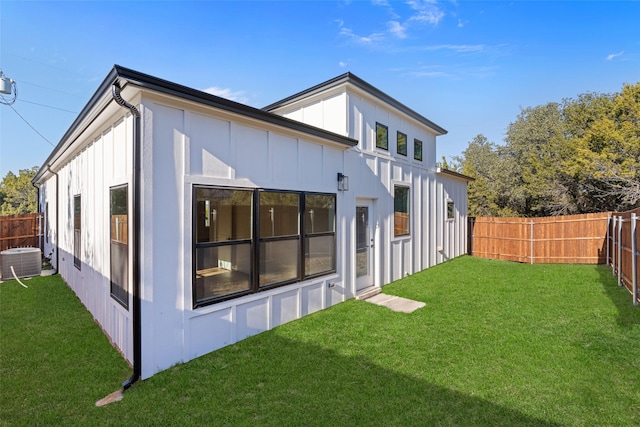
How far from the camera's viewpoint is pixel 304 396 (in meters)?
3.10

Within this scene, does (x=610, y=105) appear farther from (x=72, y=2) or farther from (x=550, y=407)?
(x=72, y=2)

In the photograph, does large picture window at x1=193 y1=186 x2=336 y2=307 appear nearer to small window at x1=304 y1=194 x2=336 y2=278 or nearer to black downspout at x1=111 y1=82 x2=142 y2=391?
small window at x1=304 y1=194 x2=336 y2=278

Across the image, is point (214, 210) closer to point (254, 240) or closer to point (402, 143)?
point (254, 240)

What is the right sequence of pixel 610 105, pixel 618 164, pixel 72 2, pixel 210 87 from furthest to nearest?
pixel 610 105, pixel 618 164, pixel 210 87, pixel 72 2

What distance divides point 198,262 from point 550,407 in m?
4.09

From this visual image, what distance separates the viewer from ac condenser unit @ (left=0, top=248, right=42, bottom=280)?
8445 millimetres

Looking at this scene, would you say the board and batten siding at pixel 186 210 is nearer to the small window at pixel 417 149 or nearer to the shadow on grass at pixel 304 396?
the shadow on grass at pixel 304 396

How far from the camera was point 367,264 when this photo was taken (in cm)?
734

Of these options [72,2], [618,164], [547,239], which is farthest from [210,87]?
[618,164]

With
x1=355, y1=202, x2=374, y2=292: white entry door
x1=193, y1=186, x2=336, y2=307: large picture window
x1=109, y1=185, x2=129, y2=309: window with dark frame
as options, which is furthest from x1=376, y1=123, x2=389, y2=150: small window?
x1=109, y1=185, x2=129, y2=309: window with dark frame

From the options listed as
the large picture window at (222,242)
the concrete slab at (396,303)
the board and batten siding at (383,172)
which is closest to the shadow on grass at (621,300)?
the concrete slab at (396,303)

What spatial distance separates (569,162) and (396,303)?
16623 mm

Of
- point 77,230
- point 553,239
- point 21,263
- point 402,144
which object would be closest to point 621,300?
point 553,239

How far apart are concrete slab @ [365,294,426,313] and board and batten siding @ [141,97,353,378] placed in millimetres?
2273
